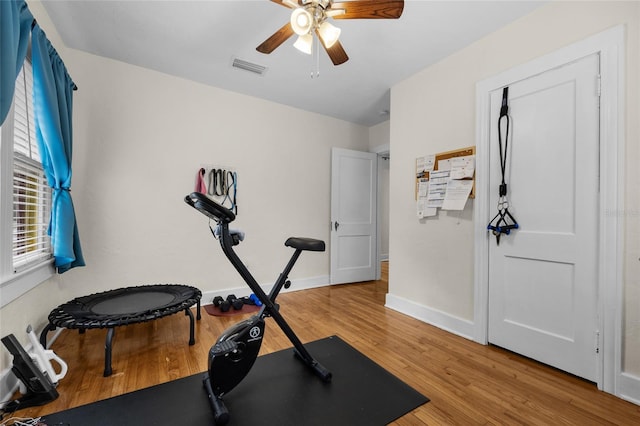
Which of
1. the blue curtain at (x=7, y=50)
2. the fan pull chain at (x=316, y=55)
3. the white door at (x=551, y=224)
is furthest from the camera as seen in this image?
the fan pull chain at (x=316, y=55)

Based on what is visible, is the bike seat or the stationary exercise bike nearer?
the stationary exercise bike

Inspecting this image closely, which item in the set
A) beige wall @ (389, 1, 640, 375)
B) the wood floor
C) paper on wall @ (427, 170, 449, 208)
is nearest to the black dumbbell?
the wood floor

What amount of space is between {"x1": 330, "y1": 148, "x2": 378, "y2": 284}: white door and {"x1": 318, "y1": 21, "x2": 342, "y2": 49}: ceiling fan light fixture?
2340 millimetres

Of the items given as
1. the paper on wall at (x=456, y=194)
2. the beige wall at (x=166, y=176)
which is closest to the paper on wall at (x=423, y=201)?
the paper on wall at (x=456, y=194)

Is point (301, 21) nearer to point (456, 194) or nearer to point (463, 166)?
point (463, 166)

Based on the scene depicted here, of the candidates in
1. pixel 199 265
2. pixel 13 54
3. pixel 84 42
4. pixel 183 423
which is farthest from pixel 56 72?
pixel 183 423

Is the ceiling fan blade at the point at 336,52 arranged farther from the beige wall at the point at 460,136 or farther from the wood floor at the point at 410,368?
the wood floor at the point at 410,368

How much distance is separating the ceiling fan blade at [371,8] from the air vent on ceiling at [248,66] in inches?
55.0

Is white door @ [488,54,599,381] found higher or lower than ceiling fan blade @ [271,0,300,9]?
lower

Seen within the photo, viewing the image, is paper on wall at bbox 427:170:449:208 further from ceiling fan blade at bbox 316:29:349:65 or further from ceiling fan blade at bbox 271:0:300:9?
ceiling fan blade at bbox 271:0:300:9

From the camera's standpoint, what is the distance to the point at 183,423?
4.59ft

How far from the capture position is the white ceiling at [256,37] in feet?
6.89

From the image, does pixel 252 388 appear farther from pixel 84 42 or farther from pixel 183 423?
pixel 84 42

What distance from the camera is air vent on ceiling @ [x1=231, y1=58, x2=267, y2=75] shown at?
9.38ft
